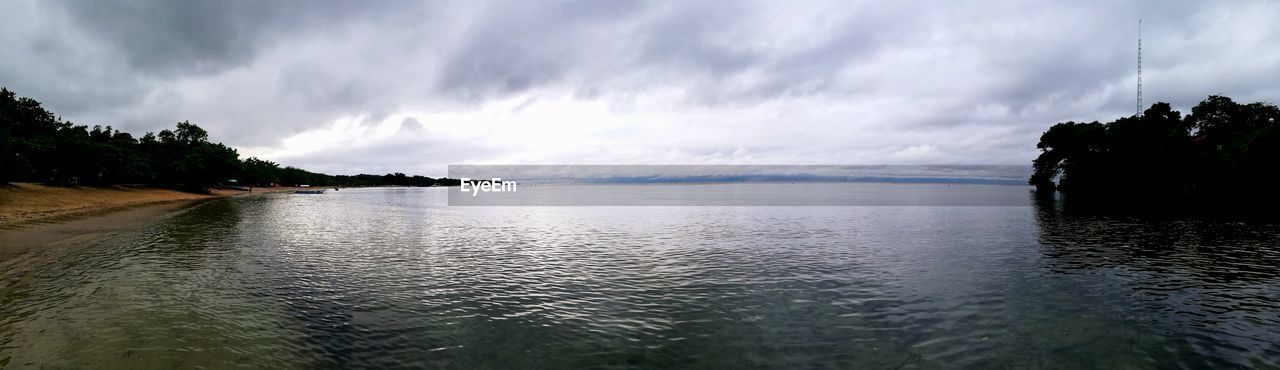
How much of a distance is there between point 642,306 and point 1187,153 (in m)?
129

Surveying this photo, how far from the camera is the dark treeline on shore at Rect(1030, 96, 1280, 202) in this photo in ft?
257

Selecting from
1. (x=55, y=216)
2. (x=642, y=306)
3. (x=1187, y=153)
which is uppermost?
(x=1187, y=153)

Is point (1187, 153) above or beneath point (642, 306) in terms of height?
above

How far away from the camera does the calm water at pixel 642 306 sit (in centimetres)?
1309

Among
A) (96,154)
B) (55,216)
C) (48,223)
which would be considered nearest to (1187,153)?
(48,223)

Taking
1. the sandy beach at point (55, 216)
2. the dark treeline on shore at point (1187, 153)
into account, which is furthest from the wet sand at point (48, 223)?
the dark treeline on shore at point (1187, 153)

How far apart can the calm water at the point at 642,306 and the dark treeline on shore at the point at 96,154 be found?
2333 inches

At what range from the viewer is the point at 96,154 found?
87750mm

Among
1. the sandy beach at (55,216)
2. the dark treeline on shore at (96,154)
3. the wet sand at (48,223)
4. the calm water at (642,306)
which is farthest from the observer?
the dark treeline on shore at (96,154)

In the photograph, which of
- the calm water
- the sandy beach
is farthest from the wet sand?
the calm water

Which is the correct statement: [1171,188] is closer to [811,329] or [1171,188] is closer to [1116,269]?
[1116,269]

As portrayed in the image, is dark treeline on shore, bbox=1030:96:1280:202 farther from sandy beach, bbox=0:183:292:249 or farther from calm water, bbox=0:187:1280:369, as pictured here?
sandy beach, bbox=0:183:292:249

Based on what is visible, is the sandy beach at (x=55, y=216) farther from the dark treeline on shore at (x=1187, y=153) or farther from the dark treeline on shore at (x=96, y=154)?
the dark treeline on shore at (x=1187, y=153)

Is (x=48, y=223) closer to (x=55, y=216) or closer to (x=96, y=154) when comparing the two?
(x=55, y=216)
